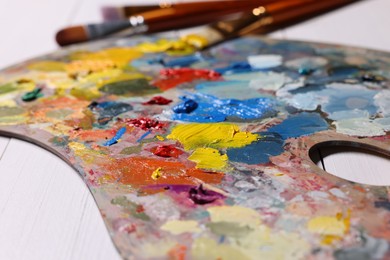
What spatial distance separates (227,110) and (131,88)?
0.67 feet

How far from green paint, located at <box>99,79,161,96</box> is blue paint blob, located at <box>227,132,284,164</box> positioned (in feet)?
0.87

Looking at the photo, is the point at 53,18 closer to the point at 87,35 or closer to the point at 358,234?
the point at 87,35

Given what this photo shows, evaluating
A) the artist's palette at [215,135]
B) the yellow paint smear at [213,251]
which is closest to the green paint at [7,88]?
the artist's palette at [215,135]

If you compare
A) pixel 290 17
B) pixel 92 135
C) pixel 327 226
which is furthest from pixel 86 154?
pixel 290 17

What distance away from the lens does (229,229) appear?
0.77m

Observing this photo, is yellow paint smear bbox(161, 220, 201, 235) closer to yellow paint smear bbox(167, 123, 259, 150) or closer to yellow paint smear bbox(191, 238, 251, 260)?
yellow paint smear bbox(191, 238, 251, 260)

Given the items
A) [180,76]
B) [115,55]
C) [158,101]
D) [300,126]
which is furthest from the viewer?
[115,55]

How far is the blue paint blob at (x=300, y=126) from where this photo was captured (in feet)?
3.17

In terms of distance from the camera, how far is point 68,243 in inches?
31.8

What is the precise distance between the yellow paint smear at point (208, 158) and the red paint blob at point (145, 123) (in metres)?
0.11

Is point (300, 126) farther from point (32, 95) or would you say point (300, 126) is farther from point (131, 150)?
point (32, 95)

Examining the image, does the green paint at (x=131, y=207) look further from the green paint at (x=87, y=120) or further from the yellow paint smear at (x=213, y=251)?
the green paint at (x=87, y=120)

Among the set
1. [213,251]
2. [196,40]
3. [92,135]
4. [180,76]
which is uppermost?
[196,40]

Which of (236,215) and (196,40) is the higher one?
(196,40)
